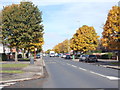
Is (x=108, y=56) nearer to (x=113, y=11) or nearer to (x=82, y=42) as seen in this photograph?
(x=82, y=42)

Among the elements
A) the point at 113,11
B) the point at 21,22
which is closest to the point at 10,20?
the point at 21,22

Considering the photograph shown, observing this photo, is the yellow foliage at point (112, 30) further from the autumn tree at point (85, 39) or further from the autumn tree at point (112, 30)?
the autumn tree at point (85, 39)

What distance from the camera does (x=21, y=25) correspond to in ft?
142

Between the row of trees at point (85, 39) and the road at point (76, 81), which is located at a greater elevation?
the row of trees at point (85, 39)

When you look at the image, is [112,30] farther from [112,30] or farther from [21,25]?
[21,25]

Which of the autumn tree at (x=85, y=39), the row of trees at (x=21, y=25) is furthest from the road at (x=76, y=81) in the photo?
the autumn tree at (x=85, y=39)

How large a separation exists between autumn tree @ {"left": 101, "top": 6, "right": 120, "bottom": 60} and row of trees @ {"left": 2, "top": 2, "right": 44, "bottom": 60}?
38.8 ft

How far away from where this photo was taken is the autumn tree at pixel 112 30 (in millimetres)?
37794

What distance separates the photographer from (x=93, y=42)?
75.8 meters

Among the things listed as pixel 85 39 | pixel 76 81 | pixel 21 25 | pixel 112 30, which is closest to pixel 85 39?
pixel 85 39

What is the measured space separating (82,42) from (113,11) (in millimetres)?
33421

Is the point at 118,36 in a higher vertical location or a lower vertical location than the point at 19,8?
lower

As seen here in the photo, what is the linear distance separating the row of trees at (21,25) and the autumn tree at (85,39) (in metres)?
29.2

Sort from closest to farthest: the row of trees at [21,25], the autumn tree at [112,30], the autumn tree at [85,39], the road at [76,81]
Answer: the road at [76,81] → the autumn tree at [112,30] → the row of trees at [21,25] → the autumn tree at [85,39]
